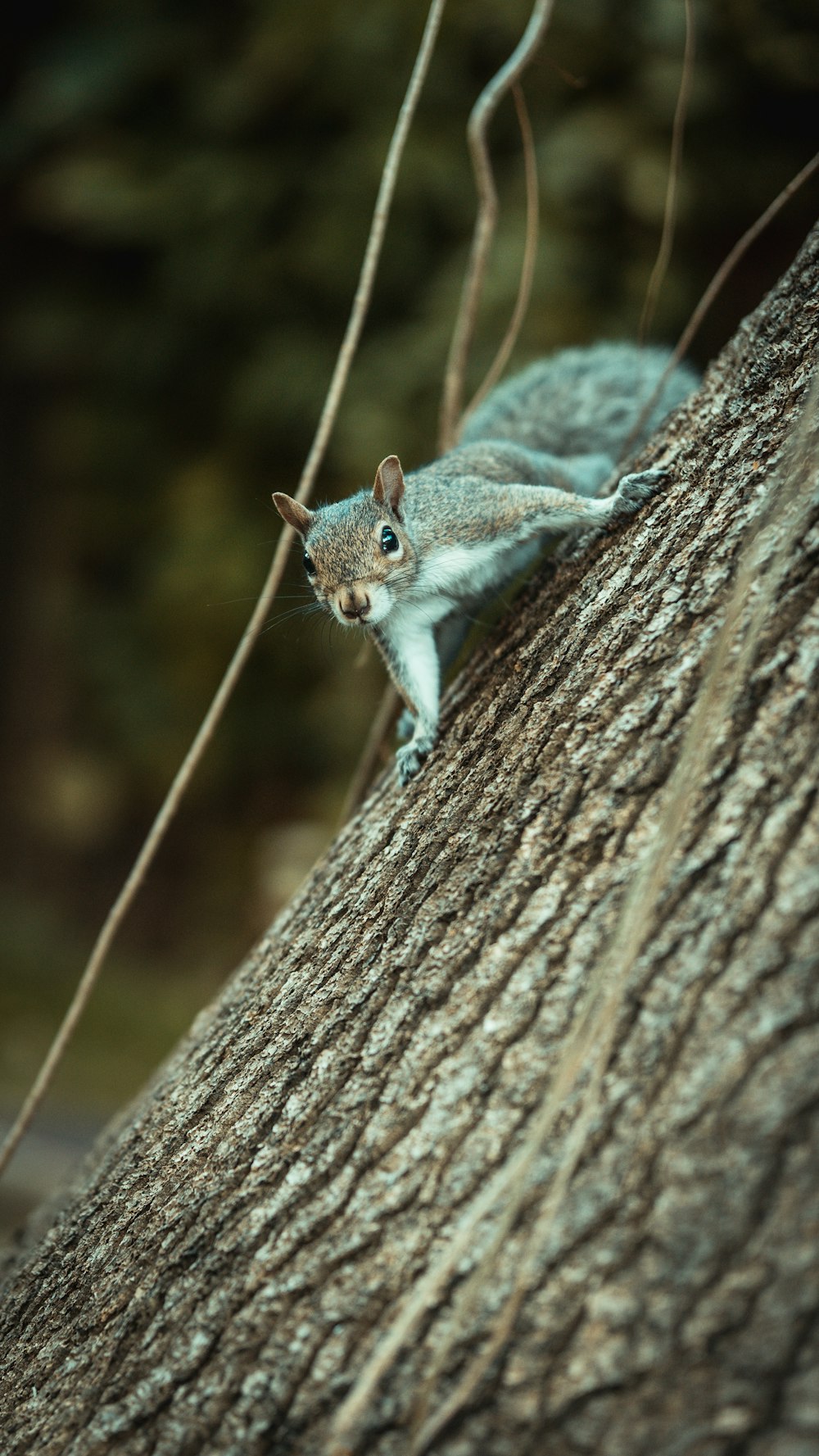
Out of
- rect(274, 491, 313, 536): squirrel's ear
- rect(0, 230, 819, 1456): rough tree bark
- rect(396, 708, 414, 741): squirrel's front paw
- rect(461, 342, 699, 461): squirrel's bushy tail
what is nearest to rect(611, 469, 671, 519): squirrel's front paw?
rect(0, 230, 819, 1456): rough tree bark

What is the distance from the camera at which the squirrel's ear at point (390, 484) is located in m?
1.71

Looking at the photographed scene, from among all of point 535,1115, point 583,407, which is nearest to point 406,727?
point 583,407

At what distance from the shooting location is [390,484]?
5.74 ft

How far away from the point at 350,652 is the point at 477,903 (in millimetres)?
3138

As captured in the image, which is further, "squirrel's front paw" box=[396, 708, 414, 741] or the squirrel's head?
"squirrel's front paw" box=[396, 708, 414, 741]

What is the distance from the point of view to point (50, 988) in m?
5.08

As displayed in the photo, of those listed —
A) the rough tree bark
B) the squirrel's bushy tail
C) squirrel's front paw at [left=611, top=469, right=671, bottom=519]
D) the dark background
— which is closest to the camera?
the rough tree bark

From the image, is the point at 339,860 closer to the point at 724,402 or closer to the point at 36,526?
the point at 724,402

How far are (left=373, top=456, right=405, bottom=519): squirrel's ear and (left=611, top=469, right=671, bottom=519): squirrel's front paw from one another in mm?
396

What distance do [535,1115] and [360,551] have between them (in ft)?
3.35

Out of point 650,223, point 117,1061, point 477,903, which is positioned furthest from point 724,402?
point 117,1061

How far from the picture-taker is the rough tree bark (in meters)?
0.83

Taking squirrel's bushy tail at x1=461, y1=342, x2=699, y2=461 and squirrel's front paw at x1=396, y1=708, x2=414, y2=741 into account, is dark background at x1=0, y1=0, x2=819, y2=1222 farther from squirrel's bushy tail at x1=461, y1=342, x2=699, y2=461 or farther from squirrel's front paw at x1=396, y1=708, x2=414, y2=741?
squirrel's bushy tail at x1=461, y1=342, x2=699, y2=461

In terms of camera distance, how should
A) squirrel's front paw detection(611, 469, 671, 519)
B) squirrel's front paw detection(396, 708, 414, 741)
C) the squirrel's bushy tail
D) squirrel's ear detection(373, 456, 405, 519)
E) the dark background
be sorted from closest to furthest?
1. squirrel's front paw detection(611, 469, 671, 519)
2. squirrel's ear detection(373, 456, 405, 519)
3. squirrel's front paw detection(396, 708, 414, 741)
4. the squirrel's bushy tail
5. the dark background
